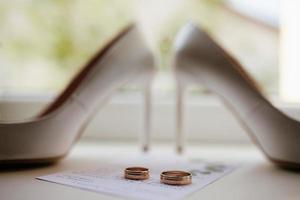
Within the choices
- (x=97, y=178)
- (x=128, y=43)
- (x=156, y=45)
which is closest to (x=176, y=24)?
A: (x=156, y=45)

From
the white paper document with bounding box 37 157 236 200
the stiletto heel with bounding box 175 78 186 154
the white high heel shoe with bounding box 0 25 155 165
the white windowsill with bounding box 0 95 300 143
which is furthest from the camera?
the white windowsill with bounding box 0 95 300 143

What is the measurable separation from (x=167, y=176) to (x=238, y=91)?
0.84 feet

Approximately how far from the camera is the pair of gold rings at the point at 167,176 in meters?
0.47

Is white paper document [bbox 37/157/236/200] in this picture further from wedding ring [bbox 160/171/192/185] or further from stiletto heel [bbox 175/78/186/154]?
stiletto heel [bbox 175/78/186/154]

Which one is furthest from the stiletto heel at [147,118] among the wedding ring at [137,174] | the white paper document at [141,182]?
the wedding ring at [137,174]

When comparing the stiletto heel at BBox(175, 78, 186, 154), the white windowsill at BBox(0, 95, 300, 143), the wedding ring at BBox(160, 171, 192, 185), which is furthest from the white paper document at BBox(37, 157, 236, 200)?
the white windowsill at BBox(0, 95, 300, 143)

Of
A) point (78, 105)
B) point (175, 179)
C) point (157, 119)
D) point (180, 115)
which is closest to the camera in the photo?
point (175, 179)

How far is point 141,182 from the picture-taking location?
488mm

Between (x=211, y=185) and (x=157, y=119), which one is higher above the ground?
(x=157, y=119)

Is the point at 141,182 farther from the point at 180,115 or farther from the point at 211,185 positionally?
the point at 180,115

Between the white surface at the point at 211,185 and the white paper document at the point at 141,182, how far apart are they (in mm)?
14

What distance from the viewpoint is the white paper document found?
1.43 feet

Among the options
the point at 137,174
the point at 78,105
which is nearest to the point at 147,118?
the point at 78,105

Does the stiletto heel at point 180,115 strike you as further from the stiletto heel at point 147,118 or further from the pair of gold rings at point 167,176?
the pair of gold rings at point 167,176
